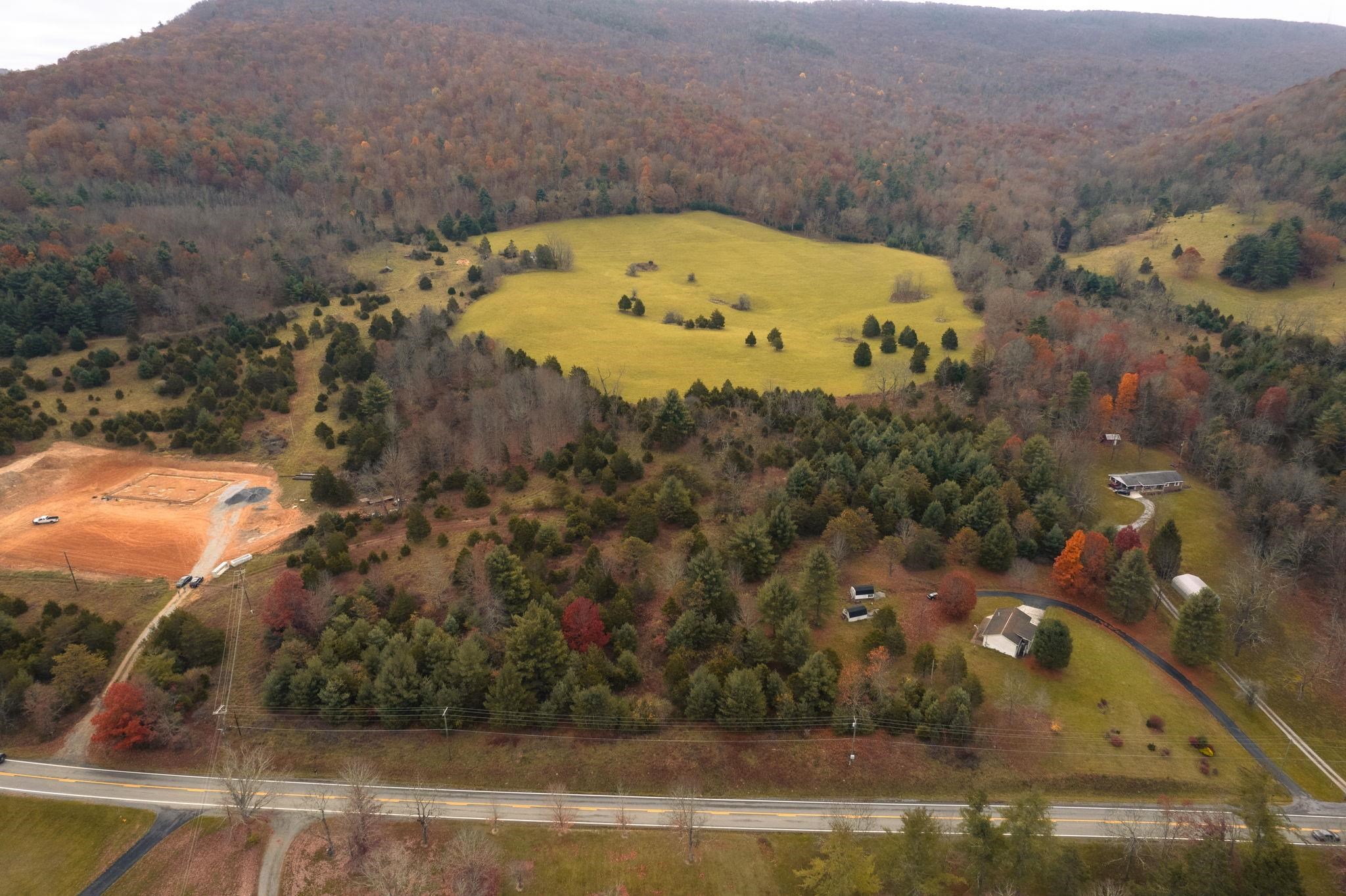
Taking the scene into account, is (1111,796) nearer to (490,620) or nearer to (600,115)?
(490,620)

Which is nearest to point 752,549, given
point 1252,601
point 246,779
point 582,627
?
point 582,627

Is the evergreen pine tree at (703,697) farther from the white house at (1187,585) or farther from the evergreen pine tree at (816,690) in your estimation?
the white house at (1187,585)

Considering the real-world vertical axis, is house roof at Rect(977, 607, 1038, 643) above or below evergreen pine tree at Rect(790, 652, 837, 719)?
below

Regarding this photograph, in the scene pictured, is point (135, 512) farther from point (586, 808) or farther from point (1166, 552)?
point (1166, 552)

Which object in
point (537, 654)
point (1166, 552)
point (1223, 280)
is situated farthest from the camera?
point (1223, 280)

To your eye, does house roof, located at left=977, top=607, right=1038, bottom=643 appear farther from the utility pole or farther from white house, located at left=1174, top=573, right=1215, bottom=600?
the utility pole

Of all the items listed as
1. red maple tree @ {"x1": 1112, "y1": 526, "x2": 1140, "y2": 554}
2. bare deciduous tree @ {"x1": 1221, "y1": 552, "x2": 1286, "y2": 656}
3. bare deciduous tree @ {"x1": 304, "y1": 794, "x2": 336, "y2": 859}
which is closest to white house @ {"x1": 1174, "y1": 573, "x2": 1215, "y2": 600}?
bare deciduous tree @ {"x1": 1221, "y1": 552, "x2": 1286, "y2": 656}

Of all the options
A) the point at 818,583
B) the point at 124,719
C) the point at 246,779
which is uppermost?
the point at 246,779
